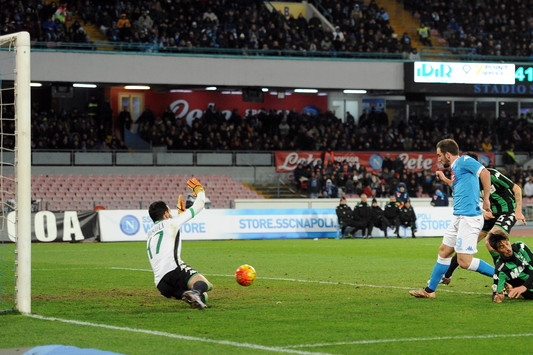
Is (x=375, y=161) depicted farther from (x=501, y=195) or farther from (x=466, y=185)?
(x=466, y=185)

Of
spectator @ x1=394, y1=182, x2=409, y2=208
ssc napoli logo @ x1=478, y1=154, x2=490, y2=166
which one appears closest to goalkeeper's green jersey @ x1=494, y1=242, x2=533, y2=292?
spectator @ x1=394, y1=182, x2=409, y2=208

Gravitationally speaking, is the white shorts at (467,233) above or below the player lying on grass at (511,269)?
above

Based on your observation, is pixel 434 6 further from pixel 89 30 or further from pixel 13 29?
pixel 13 29

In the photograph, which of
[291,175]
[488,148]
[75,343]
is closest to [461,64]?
[488,148]

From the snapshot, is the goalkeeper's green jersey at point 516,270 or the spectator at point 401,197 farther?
the spectator at point 401,197

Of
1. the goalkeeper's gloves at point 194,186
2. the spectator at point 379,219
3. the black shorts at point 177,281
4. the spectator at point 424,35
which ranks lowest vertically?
the spectator at point 379,219

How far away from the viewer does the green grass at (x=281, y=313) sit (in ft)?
26.4

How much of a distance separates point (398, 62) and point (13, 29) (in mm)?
17880

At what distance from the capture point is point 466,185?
1146cm

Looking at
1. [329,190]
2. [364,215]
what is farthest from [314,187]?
[364,215]

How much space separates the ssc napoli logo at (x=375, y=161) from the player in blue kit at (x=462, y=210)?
30783 mm

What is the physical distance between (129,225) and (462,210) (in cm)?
1962

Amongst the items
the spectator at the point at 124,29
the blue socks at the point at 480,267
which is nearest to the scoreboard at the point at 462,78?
the spectator at the point at 124,29

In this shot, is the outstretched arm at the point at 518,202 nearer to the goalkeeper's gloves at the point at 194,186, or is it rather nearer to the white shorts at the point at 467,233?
the white shorts at the point at 467,233
